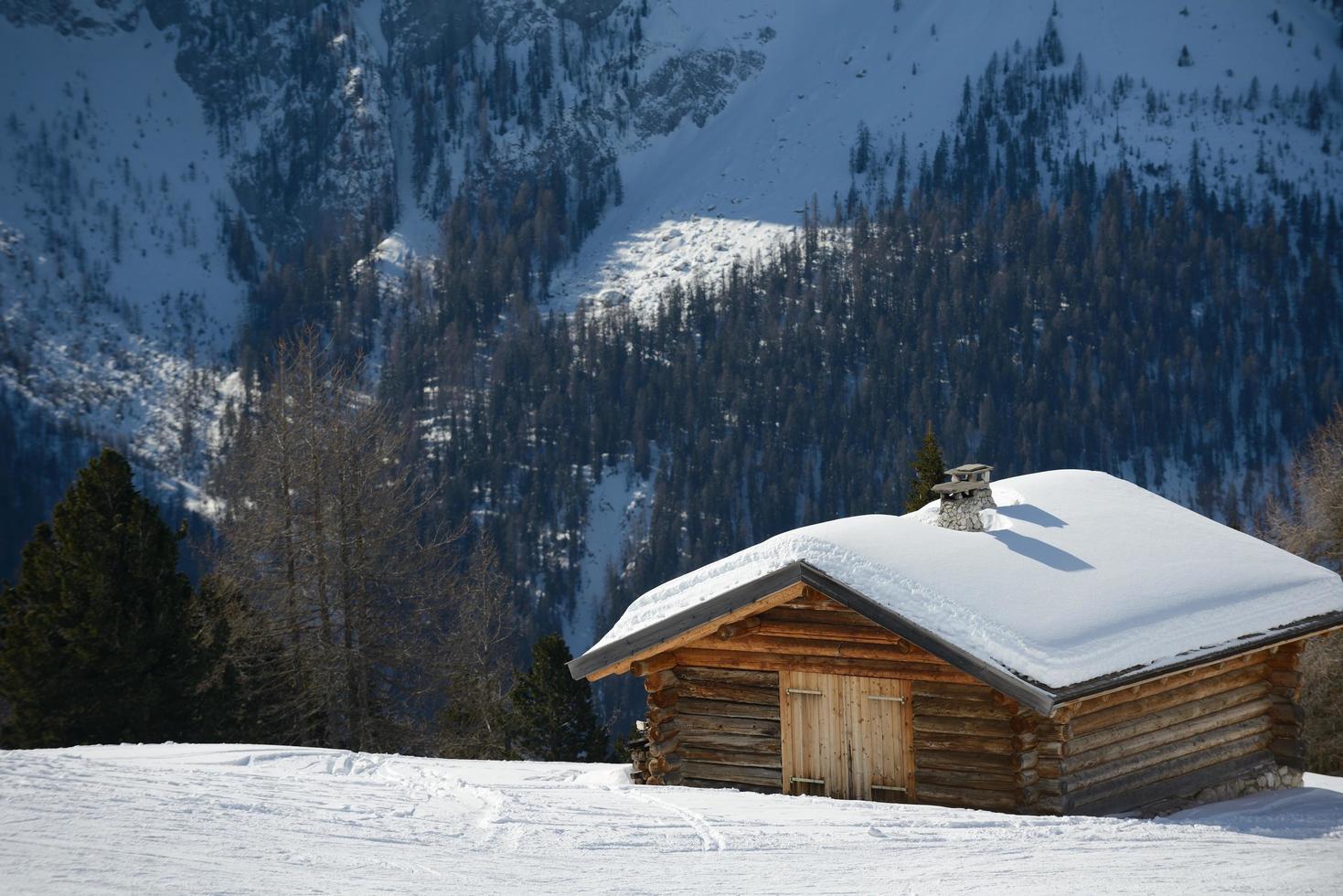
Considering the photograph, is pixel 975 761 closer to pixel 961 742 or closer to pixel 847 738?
pixel 961 742

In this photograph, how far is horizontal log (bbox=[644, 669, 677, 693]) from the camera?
1540 cm

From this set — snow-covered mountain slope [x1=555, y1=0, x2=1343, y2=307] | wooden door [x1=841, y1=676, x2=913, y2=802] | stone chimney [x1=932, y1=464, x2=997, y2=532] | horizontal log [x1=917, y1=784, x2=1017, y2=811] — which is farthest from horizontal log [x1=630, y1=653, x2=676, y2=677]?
snow-covered mountain slope [x1=555, y1=0, x2=1343, y2=307]

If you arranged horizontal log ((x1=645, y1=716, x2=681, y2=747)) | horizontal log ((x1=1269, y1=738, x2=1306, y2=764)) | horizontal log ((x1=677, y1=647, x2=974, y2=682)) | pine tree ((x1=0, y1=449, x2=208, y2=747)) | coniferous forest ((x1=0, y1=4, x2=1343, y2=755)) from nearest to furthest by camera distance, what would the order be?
1. horizontal log ((x1=677, y1=647, x2=974, y2=682))
2. horizontal log ((x1=645, y1=716, x2=681, y2=747))
3. horizontal log ((x1=1269, y1=738, x2=1306, y2=764))
4. pine tree ((x1=0, y1=449, x2=208, y2=747))
5. coniferous forest ((x1=0, y1=4, x2=1343, y2=755))

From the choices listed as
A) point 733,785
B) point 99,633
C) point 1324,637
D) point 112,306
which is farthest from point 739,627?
point 112,306

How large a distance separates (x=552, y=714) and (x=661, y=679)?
15814mm

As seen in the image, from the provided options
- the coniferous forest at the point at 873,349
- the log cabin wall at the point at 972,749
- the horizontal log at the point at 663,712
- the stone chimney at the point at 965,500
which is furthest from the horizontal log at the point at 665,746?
the coniferous forest at the point at 873,349

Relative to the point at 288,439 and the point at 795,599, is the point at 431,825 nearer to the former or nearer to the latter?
the point at 795,599

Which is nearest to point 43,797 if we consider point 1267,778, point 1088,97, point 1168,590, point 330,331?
point 1168,590

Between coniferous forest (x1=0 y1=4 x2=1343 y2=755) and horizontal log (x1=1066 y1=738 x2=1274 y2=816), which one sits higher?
coniferous forest (x1=0 y1=4 x2=1343 y2=755)

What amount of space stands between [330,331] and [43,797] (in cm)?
18476

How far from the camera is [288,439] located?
24844 mm

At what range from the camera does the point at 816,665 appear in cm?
1465

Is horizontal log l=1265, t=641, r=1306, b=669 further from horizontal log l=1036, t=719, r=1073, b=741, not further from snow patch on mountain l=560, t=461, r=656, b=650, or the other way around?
snow patch on mountain l=560, t=461, r=656, b=650

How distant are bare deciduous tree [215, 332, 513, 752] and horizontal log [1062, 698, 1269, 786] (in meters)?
13.7
